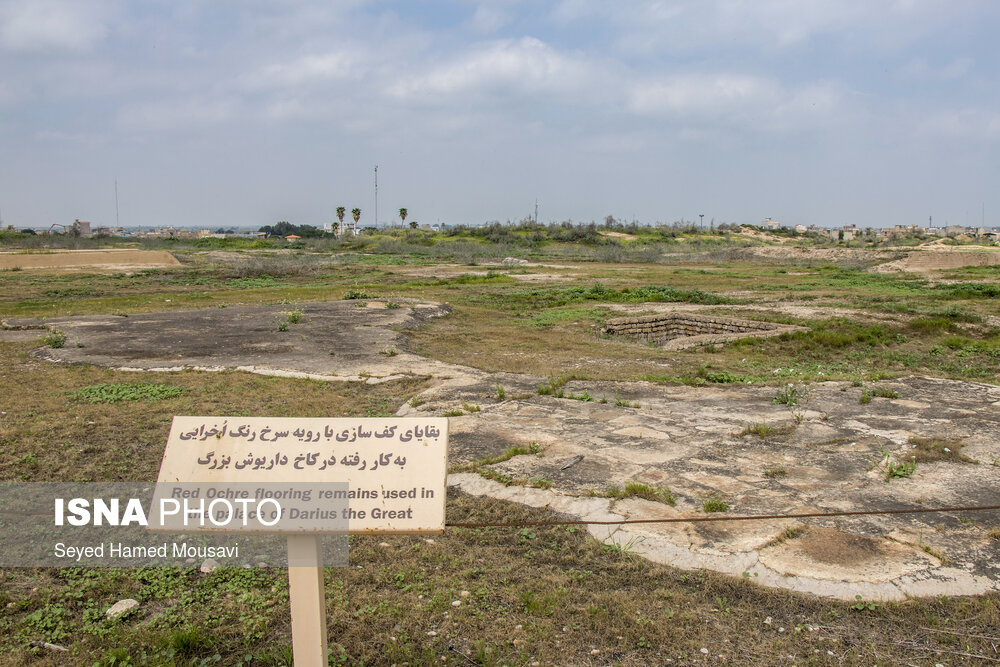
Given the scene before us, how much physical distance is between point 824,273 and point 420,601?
29.8 metres

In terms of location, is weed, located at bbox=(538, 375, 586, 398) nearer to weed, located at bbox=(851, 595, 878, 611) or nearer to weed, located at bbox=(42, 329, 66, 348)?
weed, located at bbox=(851, 595, 878, 611)

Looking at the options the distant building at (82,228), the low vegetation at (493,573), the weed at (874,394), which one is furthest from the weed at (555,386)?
the distant building at (82,228)

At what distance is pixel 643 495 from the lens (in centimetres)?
451

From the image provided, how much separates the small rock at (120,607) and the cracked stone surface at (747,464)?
6.92 feet

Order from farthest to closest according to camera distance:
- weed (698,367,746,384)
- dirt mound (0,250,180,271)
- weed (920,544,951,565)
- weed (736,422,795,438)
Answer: dirt mound (0,250,180,271), weed (698,367,746,384), weed (736,422,795,438), weed (920,544,951,565)

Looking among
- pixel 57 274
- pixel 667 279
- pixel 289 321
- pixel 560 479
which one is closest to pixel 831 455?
pixel 560 479

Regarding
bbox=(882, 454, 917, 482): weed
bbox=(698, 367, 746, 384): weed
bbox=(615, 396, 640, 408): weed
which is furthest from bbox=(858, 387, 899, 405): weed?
bbox=(615, 396, 640, 408): weed

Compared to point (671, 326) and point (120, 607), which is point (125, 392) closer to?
point (120, 607)

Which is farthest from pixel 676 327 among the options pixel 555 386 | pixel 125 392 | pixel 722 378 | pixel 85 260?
pixel 85 260

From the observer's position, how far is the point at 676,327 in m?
14.9

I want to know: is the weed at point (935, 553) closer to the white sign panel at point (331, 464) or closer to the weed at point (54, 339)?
the white sign panel at point (331, 464)

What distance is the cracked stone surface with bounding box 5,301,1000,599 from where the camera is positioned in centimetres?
372

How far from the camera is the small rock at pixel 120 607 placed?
10.9ft

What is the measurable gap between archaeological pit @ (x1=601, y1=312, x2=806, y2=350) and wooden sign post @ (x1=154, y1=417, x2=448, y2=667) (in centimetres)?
1067
